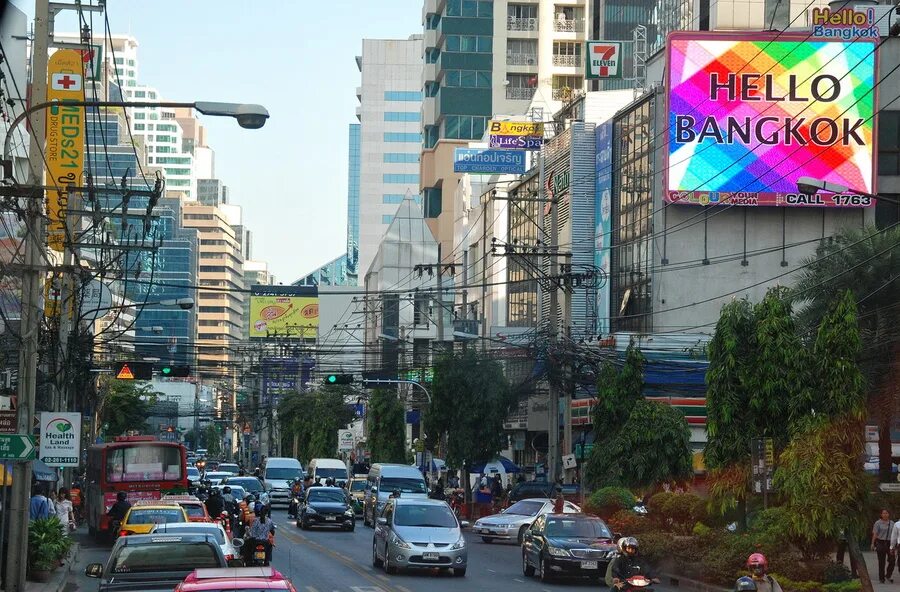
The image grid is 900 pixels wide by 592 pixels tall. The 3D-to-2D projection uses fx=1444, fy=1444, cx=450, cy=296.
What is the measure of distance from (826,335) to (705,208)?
40906 millimetres

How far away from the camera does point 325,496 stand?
170 ft

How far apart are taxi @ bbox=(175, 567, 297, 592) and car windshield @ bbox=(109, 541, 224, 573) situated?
14.1 ft

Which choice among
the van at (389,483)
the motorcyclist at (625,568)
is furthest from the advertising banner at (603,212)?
the motorcyclist at (625,568)

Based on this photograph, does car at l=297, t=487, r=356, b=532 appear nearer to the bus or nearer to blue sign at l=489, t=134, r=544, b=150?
the bus

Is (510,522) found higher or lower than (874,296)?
lower

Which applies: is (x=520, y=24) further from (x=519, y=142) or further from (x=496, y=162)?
(x=519, y=142)

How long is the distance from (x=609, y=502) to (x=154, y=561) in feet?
81.4

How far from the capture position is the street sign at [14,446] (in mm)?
24062

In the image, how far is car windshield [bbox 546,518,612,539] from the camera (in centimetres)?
3112

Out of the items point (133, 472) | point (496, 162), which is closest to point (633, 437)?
point (133, 472)

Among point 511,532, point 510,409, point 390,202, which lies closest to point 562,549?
point 511,532

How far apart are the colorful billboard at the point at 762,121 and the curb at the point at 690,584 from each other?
3504cm

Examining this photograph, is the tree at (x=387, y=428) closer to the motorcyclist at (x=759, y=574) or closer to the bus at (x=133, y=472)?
the bus at (x=133, y=472)

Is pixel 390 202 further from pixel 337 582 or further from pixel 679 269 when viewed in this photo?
pixel 337 582
